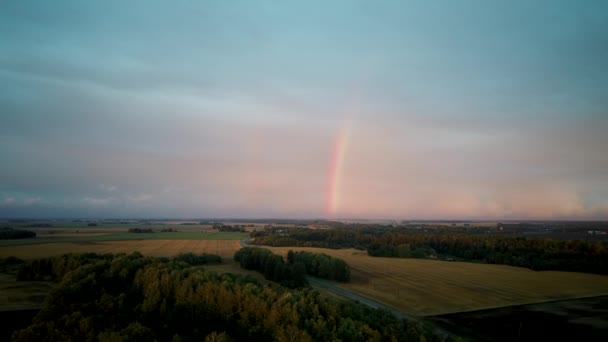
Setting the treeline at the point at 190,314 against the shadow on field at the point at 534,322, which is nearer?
the treeline at the point at 190,314

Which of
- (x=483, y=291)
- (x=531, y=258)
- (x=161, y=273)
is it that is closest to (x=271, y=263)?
(x=161, y=273)

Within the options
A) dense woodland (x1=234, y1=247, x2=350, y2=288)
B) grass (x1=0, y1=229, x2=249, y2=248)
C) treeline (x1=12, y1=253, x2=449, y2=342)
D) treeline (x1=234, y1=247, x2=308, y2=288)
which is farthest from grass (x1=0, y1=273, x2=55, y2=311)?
grass (x1=0, y1=229, x2=249, y2=248)

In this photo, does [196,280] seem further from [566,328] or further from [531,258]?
[531,258]

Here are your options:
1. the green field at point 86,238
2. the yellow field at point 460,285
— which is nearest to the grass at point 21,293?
the yellow field at point 460,285

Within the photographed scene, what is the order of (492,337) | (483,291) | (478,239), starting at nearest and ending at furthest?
(492,337)
(483,291)
(478,239)

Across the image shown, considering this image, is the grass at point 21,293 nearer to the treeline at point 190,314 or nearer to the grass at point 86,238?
the treeline at point 190,314

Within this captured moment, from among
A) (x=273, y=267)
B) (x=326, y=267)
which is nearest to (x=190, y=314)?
(x=273, y=267)

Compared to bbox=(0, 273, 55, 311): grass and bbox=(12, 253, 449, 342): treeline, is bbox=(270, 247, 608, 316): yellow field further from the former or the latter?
bbox=(0, 273, 55, 311): grass
